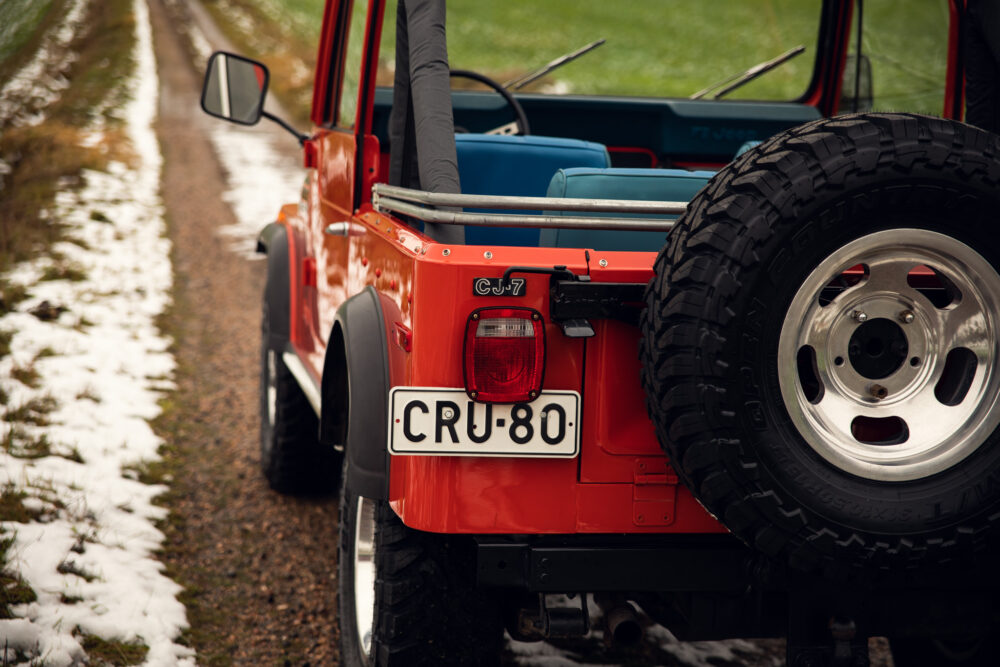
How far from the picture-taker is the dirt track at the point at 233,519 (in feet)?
10.8

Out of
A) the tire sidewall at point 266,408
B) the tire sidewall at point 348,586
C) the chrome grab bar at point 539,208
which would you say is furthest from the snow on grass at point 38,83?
the chrome grab bar at point 539,208

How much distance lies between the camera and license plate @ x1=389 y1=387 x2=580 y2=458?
2018mm

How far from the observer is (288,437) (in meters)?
4.23

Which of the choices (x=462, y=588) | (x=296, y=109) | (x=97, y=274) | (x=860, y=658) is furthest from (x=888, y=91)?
(x=296, y=109)

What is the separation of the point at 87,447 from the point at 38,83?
666 inches

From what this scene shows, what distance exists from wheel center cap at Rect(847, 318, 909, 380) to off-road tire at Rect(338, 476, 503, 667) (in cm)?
100

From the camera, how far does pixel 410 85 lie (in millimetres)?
2555

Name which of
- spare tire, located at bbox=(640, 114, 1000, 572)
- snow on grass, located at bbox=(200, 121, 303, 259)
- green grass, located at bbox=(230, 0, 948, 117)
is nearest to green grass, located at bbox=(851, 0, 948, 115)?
green grass, located at bbox=(230, 0, 948, 117)

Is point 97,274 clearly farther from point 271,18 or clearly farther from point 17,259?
point 271,18

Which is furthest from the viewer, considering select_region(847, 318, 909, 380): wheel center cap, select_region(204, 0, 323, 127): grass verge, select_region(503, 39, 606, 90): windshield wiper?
select_region(204, 0, 323, 127): grass verge

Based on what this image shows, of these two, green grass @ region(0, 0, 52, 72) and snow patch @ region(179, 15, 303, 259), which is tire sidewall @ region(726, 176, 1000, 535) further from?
snow patch @ region(179, 15, 303, 259)

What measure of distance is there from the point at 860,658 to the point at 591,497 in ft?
2.37

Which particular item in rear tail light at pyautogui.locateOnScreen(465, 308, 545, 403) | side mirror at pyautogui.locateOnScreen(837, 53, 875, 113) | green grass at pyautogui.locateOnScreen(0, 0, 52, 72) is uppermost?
green grass at pyautogui.locateOnScreen(0, 0, 52, 72)

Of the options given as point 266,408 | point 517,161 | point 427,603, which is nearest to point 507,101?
point 517,161
